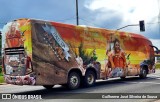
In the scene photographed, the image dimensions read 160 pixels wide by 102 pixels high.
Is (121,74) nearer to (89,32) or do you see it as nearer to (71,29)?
(89,32)

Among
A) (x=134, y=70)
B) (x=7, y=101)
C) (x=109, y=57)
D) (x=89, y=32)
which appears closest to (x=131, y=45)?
(x=134, y=70)

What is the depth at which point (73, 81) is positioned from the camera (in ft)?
53.5

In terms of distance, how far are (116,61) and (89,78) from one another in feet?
8.83

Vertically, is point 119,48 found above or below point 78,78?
above

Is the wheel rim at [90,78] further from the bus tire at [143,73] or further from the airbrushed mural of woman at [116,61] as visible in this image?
the bus tire at [143,73]

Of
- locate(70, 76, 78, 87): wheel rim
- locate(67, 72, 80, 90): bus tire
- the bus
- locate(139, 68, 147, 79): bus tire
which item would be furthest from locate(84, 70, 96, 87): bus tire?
locate(139, 68, 147, 79): bus tire

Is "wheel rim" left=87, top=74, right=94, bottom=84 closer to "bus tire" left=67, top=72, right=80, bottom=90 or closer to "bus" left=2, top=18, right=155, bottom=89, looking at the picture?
"bus" left=2, top=18, right=155, bottom=89

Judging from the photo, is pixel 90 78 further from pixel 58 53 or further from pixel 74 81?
pixel 58 53

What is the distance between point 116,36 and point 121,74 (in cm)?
216

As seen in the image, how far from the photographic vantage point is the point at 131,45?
21.3 m

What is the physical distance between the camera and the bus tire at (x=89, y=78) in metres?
17.2

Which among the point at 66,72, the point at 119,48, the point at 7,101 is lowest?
the point at 7,101

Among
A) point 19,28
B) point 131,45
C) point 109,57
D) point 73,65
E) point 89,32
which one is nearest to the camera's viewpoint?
point 19,28

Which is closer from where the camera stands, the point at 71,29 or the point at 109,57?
the point at 71,29
